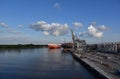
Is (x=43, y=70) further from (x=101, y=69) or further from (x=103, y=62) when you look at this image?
(x=101, y=69)

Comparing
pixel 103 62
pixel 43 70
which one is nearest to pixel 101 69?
pixel 103 62

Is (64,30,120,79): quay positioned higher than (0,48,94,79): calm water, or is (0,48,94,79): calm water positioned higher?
(64,30,120,79): quay

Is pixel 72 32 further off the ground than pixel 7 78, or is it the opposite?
pixel 72 32

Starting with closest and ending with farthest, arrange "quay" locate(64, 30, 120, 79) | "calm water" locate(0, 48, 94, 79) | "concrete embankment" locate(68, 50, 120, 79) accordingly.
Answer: "concrete embankment" locate(68, 50, 120, 79) → "quay" locate(64, 30, 120, 79) → "calm water" locate(0, 48, 94, 79)

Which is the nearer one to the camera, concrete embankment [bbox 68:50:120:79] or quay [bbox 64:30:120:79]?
concrete embankment [bbox 68:50:120:79]

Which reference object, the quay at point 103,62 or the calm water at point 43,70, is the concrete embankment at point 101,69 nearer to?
the quay at point 103,62

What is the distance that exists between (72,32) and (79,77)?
398ft

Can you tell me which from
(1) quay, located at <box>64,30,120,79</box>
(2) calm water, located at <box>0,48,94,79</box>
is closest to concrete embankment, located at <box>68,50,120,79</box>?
(1) quay, located at <box>64,30,120,79</box>

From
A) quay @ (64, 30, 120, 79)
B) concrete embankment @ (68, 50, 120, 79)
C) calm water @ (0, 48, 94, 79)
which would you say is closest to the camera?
concrete embankment @ (68, 50, 120, 79)

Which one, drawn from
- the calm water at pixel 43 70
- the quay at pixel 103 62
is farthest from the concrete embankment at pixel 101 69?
the calm water at pixel 43 70

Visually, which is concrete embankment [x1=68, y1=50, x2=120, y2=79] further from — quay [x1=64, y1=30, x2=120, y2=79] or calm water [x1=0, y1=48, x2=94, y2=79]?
calm water [x1=0, y1=48, x2=94, y2=79]

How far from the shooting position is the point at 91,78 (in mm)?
26047

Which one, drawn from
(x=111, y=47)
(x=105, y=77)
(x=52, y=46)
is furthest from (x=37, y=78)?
(x=52, y=46)

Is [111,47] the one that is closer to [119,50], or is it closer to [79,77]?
[119,50]
